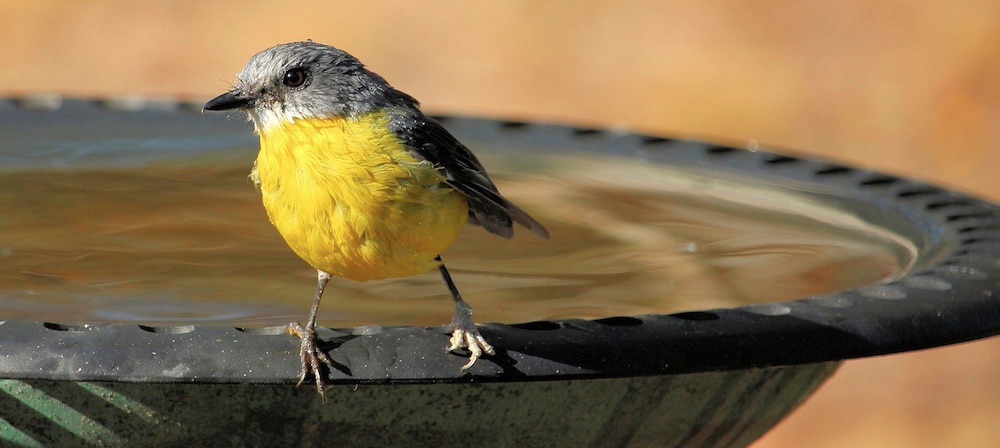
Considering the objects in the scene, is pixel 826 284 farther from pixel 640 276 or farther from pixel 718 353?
pixel 718 353

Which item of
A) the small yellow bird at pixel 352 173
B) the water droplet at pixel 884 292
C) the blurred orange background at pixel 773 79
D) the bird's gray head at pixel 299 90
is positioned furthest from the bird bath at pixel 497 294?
the blurred orange background at pixel 773 79

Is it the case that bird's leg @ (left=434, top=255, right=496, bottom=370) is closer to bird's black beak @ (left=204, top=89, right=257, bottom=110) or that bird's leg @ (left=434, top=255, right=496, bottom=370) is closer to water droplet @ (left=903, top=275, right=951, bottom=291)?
bird's black beak @ (left=204, top=89, right=257, bottom=110)

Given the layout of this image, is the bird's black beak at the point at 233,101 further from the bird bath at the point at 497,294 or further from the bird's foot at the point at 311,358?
the bird's foot at the point at 311,358

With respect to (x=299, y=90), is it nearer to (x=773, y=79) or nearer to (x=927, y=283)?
(x=927, y=283)

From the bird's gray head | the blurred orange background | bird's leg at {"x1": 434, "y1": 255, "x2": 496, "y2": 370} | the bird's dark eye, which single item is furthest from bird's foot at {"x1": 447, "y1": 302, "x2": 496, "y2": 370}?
the blurred orange background

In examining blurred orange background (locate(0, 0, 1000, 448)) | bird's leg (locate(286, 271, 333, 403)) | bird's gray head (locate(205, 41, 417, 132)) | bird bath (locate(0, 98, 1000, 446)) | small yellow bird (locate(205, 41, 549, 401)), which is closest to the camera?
bird's leg (locate(286, 271, 333, 403))

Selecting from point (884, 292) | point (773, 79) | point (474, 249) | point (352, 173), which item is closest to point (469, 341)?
point (352, 173)
